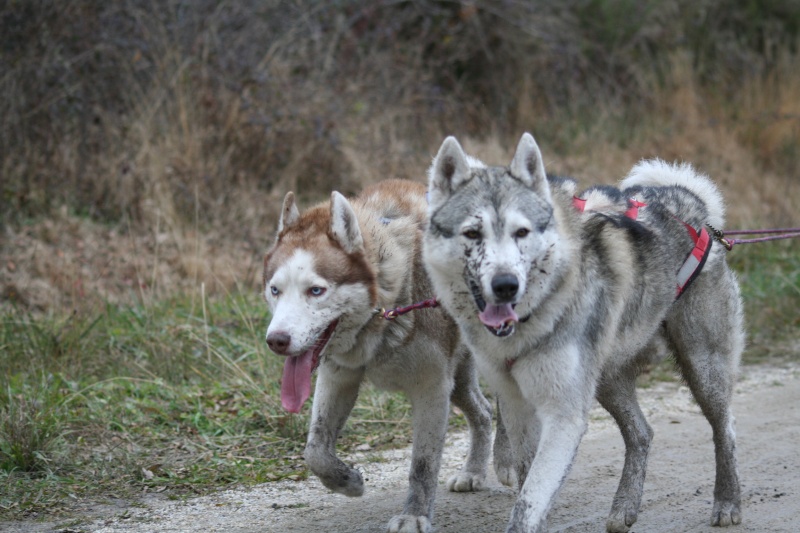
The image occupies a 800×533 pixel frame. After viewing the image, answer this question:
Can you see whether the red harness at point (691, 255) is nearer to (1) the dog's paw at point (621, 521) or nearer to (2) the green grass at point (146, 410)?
(1) the dog's paw at point (621, 521)

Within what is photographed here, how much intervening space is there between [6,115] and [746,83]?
9.72 m

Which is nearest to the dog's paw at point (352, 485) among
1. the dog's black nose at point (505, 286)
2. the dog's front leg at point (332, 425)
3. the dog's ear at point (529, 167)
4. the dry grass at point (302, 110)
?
the dog's front leg at point (332, 425)

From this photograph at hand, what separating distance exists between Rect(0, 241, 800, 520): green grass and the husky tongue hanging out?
0.93 meters

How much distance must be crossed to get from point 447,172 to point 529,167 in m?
0.35

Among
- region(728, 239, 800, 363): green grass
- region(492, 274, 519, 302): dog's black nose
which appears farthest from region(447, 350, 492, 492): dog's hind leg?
region(728, 239, 800, 363): green grass

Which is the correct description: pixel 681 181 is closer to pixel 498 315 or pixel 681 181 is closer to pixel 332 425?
pixel 498 315

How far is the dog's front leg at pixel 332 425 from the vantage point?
4418 millimetres

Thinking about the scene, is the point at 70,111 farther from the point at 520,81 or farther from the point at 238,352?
the point at 520,81

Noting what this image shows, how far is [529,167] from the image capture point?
4020 millimetres

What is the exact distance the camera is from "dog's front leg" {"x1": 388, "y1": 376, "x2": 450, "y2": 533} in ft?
14.7

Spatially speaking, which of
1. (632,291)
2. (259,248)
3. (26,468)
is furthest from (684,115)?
(26,468)

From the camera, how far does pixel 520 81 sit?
13547mm

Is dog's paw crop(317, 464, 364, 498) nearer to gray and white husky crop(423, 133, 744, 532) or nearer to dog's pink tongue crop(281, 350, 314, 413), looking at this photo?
dog's pink tongue crop(281, 350, 314, 413)

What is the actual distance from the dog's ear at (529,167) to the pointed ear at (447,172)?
0.21 metres
